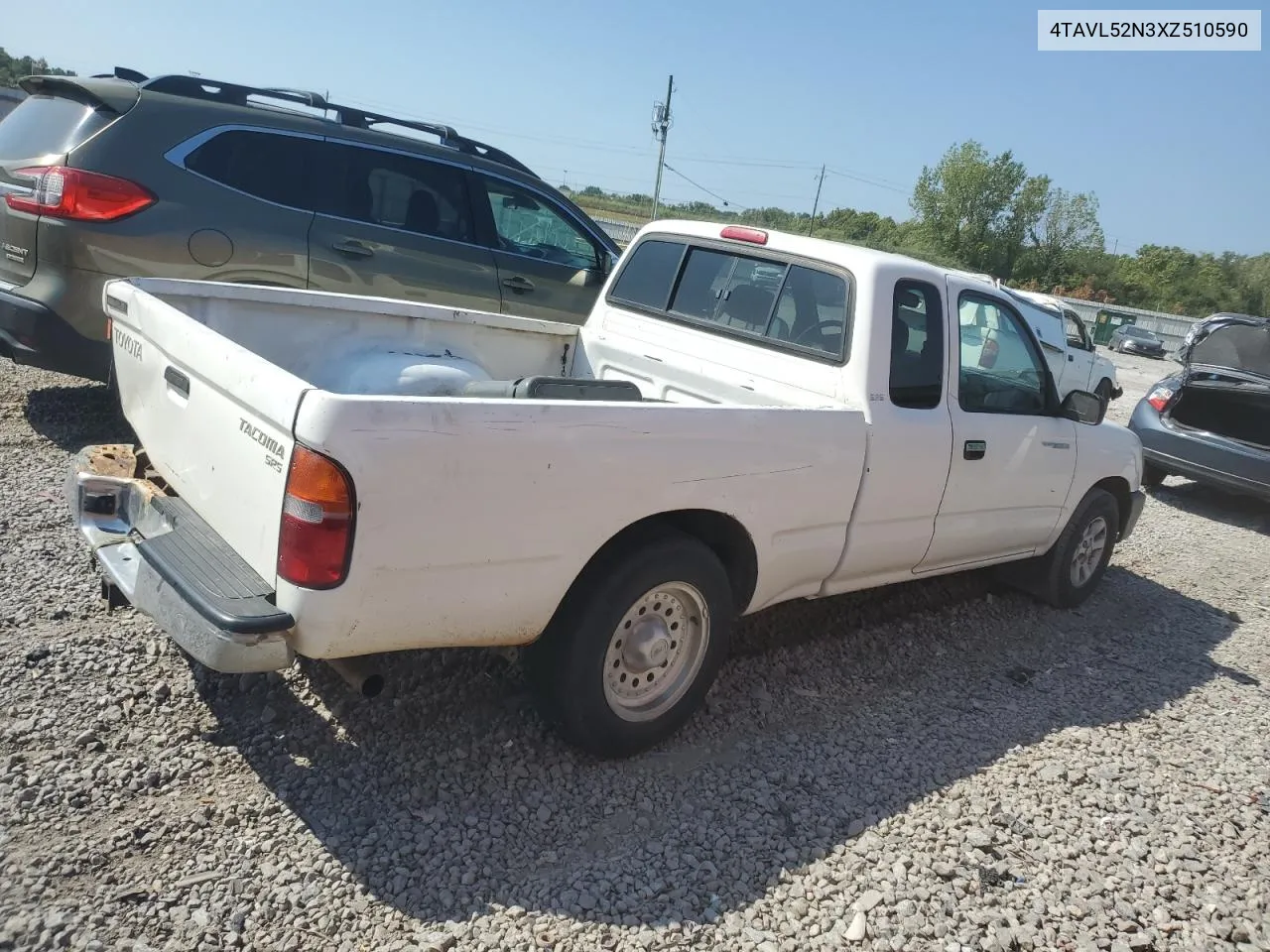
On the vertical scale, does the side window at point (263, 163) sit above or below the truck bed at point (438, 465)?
above

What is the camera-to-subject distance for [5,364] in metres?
6.97

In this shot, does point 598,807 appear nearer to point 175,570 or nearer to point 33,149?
point 175,570

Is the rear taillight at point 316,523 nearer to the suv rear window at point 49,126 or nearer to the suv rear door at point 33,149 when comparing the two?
the suv rear door at point 33,149

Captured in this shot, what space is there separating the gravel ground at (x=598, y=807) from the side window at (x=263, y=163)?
241cm

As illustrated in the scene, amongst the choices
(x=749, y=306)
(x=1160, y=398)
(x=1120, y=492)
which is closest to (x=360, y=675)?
(x=749, y=306)

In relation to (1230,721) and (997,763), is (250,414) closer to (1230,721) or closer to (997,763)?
(997,763)

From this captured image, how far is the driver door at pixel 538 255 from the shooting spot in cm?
682

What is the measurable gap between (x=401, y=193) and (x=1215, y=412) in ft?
26.7

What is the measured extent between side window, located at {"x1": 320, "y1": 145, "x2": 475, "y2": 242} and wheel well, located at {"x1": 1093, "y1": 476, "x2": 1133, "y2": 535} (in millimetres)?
4627

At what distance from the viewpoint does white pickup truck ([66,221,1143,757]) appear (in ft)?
7.73

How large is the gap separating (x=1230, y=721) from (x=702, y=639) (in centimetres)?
279

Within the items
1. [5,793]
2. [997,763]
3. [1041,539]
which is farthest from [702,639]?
[1041,539]

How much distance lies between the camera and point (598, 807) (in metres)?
2.96

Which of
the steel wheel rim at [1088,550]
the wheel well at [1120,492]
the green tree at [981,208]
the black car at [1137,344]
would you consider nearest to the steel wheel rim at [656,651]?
the steel wheel rim at [1088,550]
